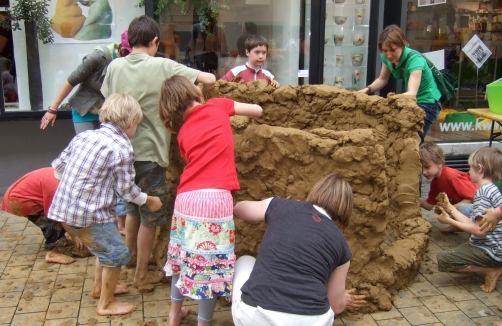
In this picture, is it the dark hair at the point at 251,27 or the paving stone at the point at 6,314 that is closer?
the paving stone at the point at 6,314

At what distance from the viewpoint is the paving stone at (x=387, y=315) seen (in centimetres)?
356

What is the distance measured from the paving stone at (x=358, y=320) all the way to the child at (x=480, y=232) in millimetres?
872

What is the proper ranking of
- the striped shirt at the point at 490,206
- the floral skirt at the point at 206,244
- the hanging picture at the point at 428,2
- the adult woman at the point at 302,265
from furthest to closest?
1. the hanging picture at the point at 428,2
2. the striped shirt at the point at 490,206
3. the floral skirt at the point at 206,244
4. the adult woman at the point at 302,265

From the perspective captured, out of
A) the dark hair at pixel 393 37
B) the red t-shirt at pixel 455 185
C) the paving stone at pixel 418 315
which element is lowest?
the paving stone at pixel 418 315

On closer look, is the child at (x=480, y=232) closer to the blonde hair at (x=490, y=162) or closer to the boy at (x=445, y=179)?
the blonde hair at (x=490, y=162)

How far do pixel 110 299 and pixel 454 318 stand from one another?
2.25 metres

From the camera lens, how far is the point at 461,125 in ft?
23.9

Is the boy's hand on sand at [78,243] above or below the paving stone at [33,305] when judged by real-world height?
above

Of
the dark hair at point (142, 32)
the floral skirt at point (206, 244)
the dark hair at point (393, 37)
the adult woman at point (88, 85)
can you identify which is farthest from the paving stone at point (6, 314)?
the dark hair at point (393, 37)

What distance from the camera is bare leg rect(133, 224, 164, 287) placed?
3.78 m

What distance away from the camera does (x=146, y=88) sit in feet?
11.7

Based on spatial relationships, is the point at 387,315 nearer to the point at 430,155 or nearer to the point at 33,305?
the point at 430,155

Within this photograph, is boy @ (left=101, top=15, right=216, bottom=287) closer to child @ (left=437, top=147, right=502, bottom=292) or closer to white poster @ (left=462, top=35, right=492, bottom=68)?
child @ (left=437, top=147, right=502, bottom=292)

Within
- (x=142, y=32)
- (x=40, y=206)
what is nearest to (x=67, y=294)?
(x=40, y=206)
